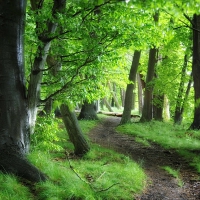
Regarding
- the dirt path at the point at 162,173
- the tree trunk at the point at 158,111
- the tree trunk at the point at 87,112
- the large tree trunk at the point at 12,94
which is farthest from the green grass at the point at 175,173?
the tree trunk at the point at 87,112

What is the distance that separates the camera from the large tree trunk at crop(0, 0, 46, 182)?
13.4 feet

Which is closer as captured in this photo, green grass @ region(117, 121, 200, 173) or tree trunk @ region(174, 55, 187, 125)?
green grass @ region(117, 121, 200, 173)

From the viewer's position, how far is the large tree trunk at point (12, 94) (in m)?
4.08

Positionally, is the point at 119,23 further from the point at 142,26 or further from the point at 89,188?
the point at 89,188

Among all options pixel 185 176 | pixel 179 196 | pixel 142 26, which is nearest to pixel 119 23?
pixel 142 26

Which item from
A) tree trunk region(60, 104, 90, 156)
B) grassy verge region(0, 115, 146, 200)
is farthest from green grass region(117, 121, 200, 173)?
tree trunk region(60, 104, 90, 156)

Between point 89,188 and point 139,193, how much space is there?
46.4 inches

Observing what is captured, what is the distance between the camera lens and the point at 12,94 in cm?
421

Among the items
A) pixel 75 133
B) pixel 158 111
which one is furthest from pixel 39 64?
pixel 158 111

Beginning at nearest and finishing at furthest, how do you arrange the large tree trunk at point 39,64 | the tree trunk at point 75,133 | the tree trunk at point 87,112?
the large tree trunk at point 39,64 → the tree trunk at point 75,133 → the tree trunk at point 87,112

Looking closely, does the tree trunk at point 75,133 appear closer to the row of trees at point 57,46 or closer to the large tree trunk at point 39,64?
the row of trees at point 57,46

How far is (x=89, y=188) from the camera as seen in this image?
4242 millimetres

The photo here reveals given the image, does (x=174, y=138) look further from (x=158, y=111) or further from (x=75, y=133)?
(x=158, y=111)

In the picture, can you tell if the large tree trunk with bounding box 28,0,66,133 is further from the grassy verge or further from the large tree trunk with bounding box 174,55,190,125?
the large tree trunk with bounding box 174,55,190,125
